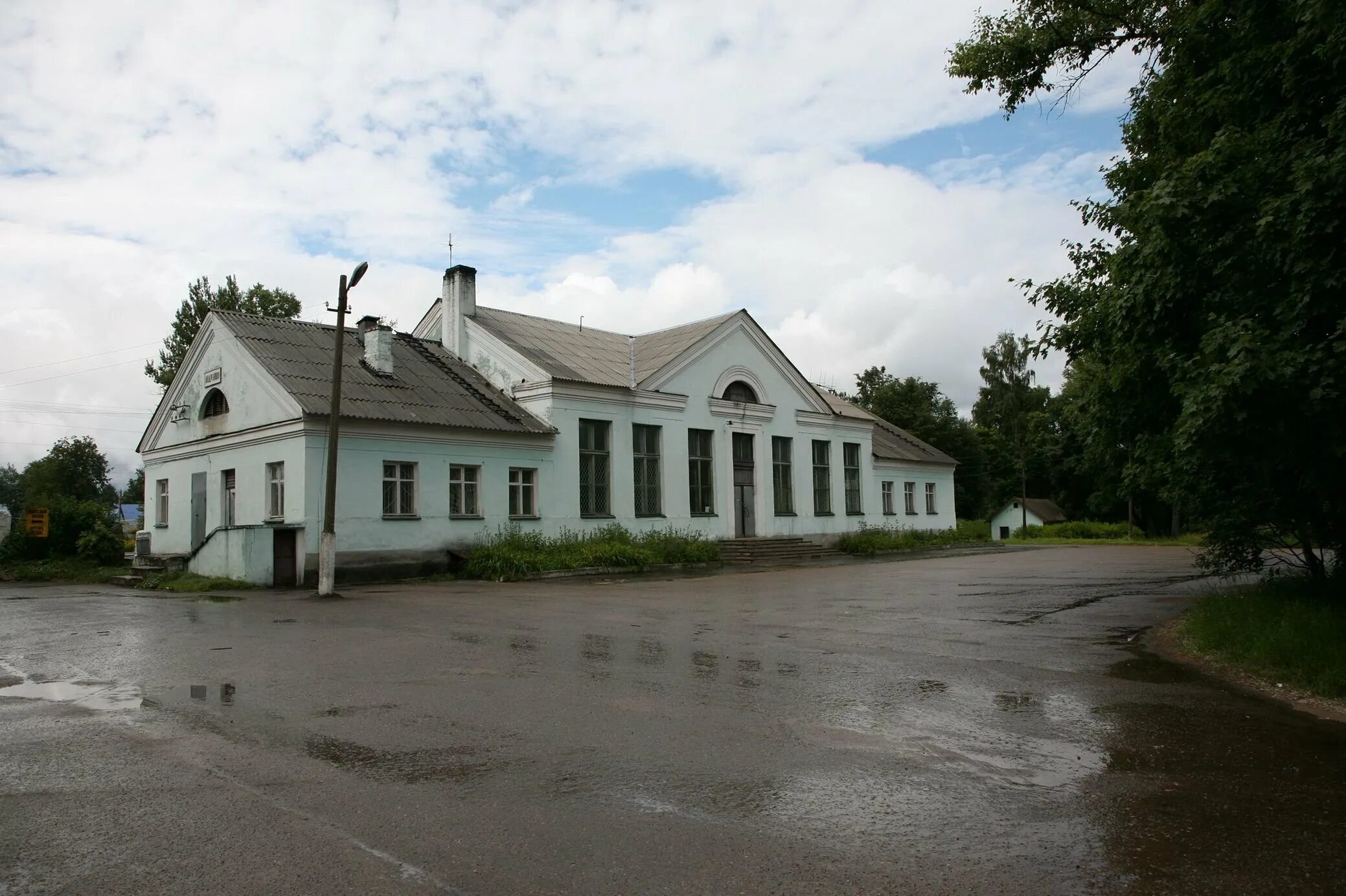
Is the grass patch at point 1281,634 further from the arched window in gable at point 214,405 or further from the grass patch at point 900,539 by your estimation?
the arched window in gable at point 214,405

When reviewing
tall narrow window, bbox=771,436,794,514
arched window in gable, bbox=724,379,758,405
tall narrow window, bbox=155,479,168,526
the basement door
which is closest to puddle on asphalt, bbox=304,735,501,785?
the basement door

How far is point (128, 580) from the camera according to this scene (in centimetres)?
2300

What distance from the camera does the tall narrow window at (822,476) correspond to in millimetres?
35906

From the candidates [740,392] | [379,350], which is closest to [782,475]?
[740,392]

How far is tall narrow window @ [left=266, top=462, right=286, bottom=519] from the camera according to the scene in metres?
23.3

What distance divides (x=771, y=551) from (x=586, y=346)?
30.4 feet

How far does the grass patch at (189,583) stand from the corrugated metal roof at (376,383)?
4.17 metres

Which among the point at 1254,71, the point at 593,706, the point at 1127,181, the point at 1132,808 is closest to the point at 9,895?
the point at 593,706

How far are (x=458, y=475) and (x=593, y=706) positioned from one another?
1843 centimetres

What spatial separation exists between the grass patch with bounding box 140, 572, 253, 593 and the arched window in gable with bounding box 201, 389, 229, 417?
203 inches

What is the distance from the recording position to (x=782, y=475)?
113 feet

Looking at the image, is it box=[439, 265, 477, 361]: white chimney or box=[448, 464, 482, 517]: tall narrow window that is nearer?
box=[448, 464, 482, 517]: tall narrow window

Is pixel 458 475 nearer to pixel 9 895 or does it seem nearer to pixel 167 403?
pixel 167 403

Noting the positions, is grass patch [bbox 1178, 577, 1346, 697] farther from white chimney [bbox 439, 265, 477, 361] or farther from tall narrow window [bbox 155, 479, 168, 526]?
tall narrow window [bbox 155, 479, 168, 526]
